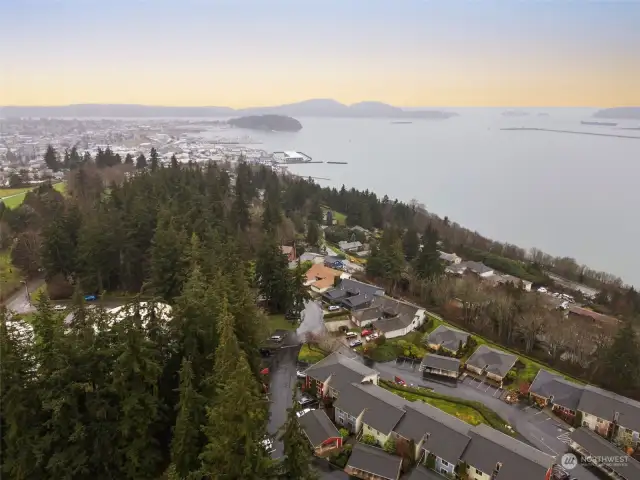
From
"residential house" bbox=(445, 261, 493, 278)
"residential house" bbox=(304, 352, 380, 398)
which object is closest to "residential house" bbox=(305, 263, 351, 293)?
"residential house" bbox=(445, 261, 493, 278)

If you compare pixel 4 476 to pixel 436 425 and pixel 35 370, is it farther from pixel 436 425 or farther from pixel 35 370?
pixel 436 425

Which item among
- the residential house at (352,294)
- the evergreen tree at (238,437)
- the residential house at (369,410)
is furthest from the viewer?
the residential house at (352,294)

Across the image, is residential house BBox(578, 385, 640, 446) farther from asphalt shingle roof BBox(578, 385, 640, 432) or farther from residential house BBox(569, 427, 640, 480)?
residential house BBox(569, 427, 640, 480)

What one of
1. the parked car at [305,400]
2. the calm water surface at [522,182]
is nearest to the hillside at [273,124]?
the calm water surface at [522,182]

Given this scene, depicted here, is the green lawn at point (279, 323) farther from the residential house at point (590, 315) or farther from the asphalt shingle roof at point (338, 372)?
the residential house at point (590, 315)

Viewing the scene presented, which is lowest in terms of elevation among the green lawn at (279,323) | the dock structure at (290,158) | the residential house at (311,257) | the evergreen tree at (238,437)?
the green lawn at (279,323)

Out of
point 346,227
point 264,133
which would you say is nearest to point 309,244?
point 346,227
